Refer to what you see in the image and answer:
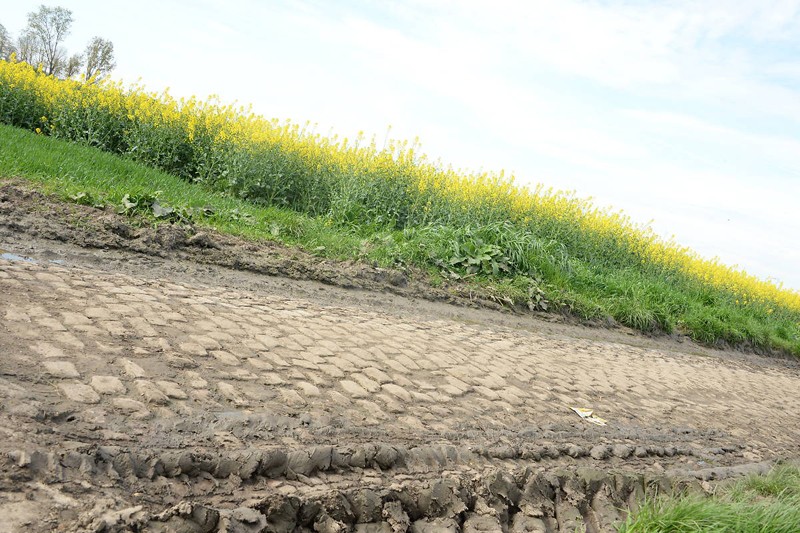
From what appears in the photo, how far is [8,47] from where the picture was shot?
144ft

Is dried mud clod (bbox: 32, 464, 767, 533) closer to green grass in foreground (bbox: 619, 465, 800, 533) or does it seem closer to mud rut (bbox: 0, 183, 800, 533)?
mud rut (bbox: 0, 183, 800, 533)

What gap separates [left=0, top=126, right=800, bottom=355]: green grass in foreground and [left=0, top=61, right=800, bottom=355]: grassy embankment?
0.10 ft

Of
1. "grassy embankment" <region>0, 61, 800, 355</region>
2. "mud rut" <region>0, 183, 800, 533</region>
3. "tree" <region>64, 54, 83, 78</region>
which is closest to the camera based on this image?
"mud rut" <region>0, 183, 800, 533</region>

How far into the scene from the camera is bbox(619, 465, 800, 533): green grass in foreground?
321 centimetres

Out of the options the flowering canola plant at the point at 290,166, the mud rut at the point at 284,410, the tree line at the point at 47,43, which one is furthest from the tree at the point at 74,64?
the mud rut at the point at 284,410

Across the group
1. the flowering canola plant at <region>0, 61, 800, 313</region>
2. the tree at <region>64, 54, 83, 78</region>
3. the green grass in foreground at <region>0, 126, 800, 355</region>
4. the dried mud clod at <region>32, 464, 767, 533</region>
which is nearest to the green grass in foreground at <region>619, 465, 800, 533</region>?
the dried mud clod at <region>32, 464, 767, 533</region>

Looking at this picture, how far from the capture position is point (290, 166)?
12.2 m

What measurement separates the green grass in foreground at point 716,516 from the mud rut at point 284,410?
191 mm

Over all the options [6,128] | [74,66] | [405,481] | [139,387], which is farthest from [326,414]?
[74,66]

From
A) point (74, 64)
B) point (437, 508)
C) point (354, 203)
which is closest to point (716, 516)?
point (437, 508)

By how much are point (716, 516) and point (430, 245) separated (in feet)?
23.2

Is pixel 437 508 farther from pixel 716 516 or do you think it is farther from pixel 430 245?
pixel 430 245

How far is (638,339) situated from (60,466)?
30.9 ft

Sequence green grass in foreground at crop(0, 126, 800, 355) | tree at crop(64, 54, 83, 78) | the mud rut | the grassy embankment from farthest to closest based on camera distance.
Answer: tree at crop(64, 54, 83, 78) → the grassy embankment → green grass in foreground at crop(0, 126, 800, 355) → the mud rut
